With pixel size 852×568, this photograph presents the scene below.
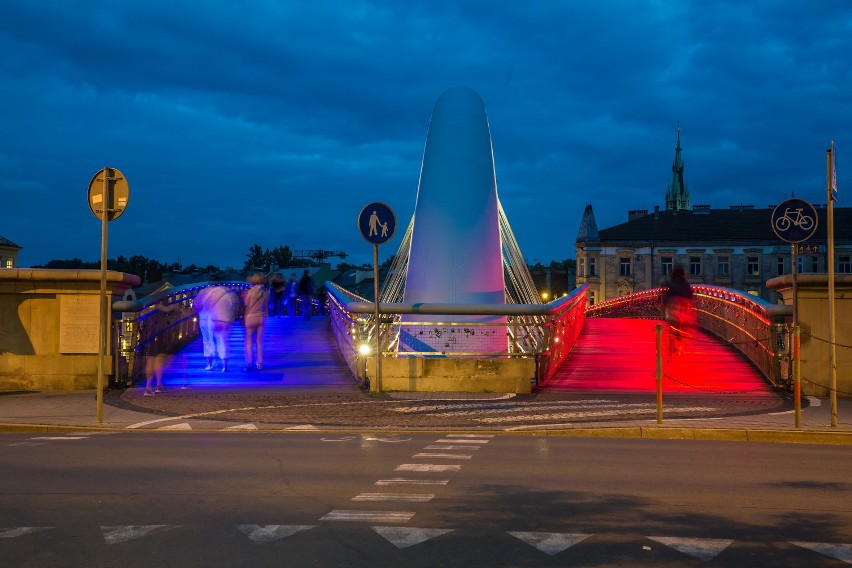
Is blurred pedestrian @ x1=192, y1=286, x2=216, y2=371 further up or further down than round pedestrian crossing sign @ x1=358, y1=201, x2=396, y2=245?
further down

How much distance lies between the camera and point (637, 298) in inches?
1954

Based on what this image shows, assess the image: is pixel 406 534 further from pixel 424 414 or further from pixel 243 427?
pixel 424 414

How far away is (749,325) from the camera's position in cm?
2078

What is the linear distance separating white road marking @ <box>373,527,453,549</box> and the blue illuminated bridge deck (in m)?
11.1

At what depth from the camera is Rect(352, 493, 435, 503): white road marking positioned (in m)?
7.75

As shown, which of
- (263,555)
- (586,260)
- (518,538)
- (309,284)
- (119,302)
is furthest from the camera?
(586,260)

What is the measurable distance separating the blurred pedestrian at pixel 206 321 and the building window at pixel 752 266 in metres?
86.7

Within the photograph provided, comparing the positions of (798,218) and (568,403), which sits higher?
(798,218)

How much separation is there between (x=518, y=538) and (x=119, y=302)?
1294 centimetres

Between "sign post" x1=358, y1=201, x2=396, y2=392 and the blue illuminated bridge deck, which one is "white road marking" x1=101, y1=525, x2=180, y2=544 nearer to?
"sign post" x1=358, y1=201, x2=396, y2=392

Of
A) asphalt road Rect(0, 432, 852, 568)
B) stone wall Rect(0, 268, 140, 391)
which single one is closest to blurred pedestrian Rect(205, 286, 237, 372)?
stone wall Rect(0, 268, 140, 391)

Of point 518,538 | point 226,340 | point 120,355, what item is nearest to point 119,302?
point 120,355

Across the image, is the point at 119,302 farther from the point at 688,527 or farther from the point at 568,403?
the point at 688,527

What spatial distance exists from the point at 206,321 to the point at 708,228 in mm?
88291
